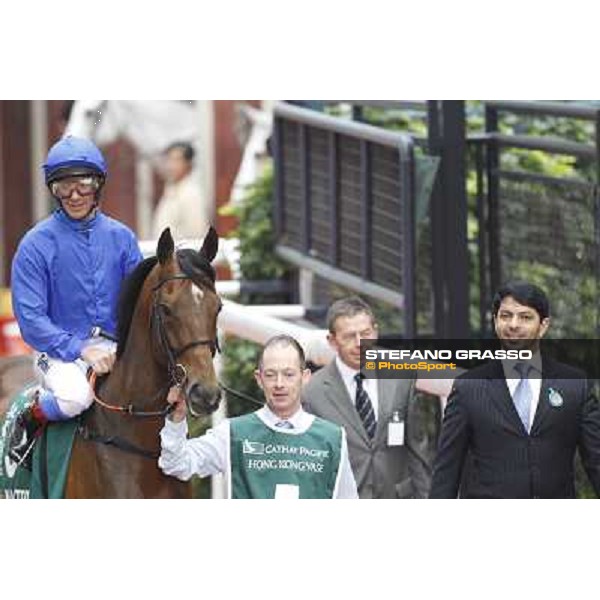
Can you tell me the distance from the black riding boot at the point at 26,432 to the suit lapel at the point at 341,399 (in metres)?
0.82

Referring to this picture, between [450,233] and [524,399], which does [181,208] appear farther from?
[524,399]

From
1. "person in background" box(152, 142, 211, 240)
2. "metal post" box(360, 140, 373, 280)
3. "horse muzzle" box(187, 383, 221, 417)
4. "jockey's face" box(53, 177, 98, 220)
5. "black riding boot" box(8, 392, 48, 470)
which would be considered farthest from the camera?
"metal post" box(360, 140, 373, 280)

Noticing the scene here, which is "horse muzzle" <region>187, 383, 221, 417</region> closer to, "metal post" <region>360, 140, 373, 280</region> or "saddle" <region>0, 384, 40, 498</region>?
"saddle" <region>0, 384, 40, 498</region>

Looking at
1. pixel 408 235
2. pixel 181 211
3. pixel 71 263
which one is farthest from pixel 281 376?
pixel 408 235

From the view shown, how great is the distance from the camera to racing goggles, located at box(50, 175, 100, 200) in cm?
613

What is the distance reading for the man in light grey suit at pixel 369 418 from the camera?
21.2 ft

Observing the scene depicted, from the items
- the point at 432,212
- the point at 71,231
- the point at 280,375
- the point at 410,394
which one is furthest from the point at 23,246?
the point at 432,212

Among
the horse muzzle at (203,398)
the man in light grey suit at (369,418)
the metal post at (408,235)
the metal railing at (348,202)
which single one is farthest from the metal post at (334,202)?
the horse muzzle at (203,398)

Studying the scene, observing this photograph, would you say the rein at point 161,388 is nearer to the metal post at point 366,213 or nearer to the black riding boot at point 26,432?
the black riding boot at point 26,432

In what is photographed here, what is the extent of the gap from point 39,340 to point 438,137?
270 centimetres

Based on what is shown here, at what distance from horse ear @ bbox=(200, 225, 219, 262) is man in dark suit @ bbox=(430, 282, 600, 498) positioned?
803 mm

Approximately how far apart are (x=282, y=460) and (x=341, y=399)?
11.1 inches

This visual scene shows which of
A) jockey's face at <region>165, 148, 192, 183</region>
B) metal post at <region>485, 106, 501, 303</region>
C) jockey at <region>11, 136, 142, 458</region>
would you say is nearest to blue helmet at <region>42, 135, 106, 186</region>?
jockey at <region>11, 136, 142, 458</region>

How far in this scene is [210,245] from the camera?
20.1ft
